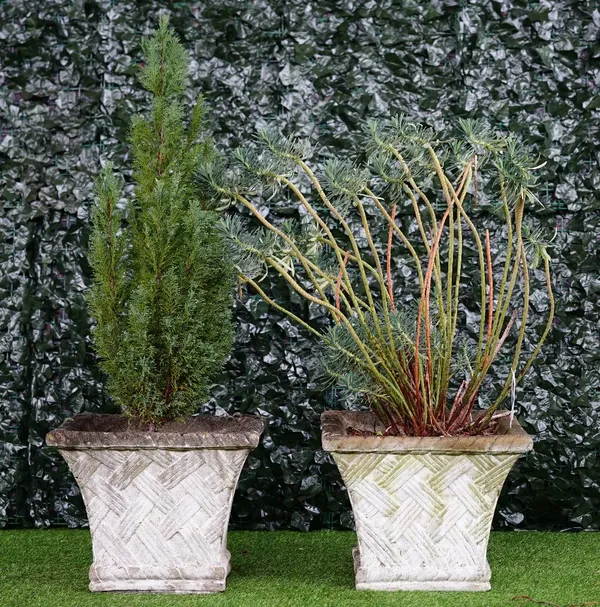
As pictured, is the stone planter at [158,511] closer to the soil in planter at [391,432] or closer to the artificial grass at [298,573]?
the artificial grass at [298,573]

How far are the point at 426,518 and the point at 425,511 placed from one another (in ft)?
0.06

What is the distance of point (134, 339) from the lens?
7.27 ft

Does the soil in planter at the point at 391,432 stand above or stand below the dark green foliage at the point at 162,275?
below

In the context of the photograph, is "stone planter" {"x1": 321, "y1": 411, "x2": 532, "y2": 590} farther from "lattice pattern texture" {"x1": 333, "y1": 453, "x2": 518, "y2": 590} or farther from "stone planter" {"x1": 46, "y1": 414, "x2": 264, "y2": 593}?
"stone planter" {"x1": 46, "y1": 414, "x2": 264, "y2": 593}

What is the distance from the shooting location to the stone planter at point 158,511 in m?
2.21

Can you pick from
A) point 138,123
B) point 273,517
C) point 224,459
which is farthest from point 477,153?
point 273,517

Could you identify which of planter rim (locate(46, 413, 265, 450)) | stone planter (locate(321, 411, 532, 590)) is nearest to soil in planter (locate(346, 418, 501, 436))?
stone planter (locate(321, 411, 532, 590))

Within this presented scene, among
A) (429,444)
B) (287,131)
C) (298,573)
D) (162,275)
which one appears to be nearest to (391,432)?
(429,444)

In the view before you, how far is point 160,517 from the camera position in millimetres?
2227

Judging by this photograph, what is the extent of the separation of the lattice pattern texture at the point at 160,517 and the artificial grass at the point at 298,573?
5cm

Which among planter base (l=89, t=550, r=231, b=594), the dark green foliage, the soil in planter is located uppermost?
the dark green foliage

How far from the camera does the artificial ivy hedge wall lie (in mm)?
2898

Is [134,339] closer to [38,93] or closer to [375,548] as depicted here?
[375,548]

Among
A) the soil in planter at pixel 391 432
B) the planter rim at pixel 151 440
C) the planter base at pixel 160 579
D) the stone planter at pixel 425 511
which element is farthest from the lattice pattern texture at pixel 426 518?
the planter base at pixel 160 579
